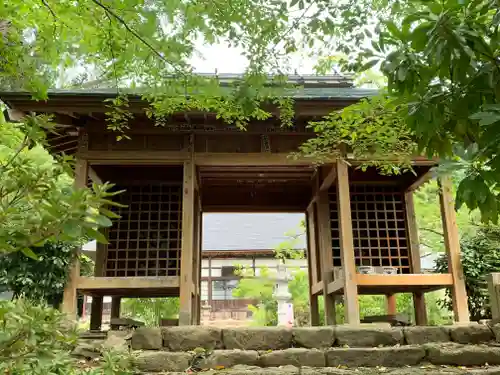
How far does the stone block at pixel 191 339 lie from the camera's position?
463 centimetres

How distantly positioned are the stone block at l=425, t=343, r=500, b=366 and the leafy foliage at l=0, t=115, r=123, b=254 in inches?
163

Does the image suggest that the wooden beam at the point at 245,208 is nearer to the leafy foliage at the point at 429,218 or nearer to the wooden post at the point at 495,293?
the leafy foliage at the point at 429,218

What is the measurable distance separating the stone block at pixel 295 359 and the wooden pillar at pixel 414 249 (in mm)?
3675

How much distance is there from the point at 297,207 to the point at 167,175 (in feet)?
9.32

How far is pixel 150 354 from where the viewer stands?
4.34m

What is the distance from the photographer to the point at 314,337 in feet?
15.2

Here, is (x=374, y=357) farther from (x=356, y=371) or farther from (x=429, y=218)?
(x=429, y=218)

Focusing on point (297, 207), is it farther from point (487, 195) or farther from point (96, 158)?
point (487, 195)

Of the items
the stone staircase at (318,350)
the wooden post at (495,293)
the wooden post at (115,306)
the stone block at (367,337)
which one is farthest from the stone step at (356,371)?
the wooden post at (115,306)

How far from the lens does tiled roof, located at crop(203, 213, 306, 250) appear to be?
15695 millimetres

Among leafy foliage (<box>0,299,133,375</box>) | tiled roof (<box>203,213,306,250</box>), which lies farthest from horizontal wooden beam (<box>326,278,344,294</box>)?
tiled roof (<box>203,213,306,250</box>)

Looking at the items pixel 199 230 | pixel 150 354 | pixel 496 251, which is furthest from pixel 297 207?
pixel 150 354

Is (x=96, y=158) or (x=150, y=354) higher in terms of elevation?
(x=96, y=158)

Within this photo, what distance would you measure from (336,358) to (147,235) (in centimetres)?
396
